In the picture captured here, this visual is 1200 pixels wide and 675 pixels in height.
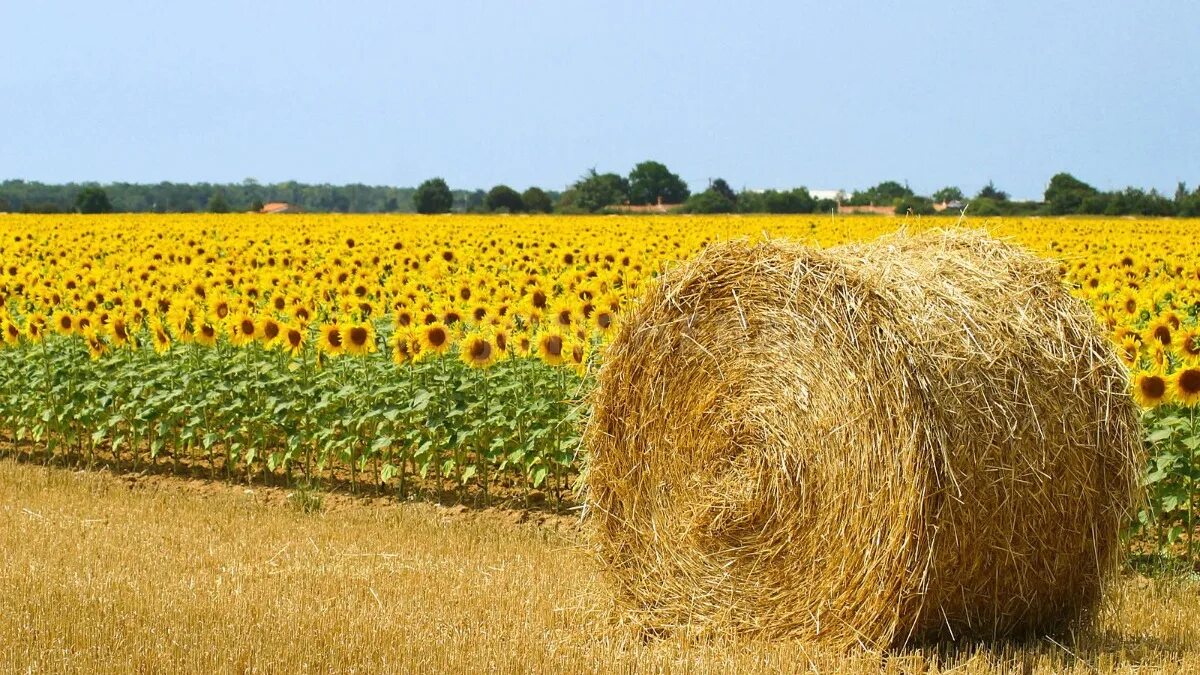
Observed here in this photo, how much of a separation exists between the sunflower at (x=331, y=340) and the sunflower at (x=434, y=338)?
0.73 metres

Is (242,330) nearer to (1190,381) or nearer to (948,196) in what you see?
(1190,381)

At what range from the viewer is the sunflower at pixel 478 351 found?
10.4 meters

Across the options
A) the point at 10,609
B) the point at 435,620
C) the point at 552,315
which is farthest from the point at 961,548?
the point at 552,315

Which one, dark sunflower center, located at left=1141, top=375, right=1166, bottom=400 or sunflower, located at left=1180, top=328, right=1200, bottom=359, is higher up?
sunflower, located at left=1180, top=328, right=1200, bottom=359

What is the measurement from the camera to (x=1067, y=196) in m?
51.5

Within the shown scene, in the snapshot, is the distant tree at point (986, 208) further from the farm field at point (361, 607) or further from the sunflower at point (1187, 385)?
the farm field at point (361, 607)

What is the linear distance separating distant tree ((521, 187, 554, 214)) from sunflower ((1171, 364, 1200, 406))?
51.3 m

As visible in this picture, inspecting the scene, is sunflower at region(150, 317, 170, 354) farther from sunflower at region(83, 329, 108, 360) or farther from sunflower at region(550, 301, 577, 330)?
sunflower at region(550, 301, 577, 330)

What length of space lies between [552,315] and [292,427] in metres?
2.27

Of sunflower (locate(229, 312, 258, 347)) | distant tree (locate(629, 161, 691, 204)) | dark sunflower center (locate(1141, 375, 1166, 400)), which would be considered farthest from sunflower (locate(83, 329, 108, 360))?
distant tree (locate(629, 161, 691, 204))

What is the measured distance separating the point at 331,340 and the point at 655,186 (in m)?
59.7

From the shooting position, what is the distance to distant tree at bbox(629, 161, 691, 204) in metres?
68.0

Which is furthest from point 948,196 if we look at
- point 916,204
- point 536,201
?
point 536,201

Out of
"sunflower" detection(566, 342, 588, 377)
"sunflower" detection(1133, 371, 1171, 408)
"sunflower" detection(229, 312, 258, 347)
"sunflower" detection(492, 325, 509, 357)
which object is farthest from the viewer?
→ "sunflower" detection(229, 312, 258, 347)
